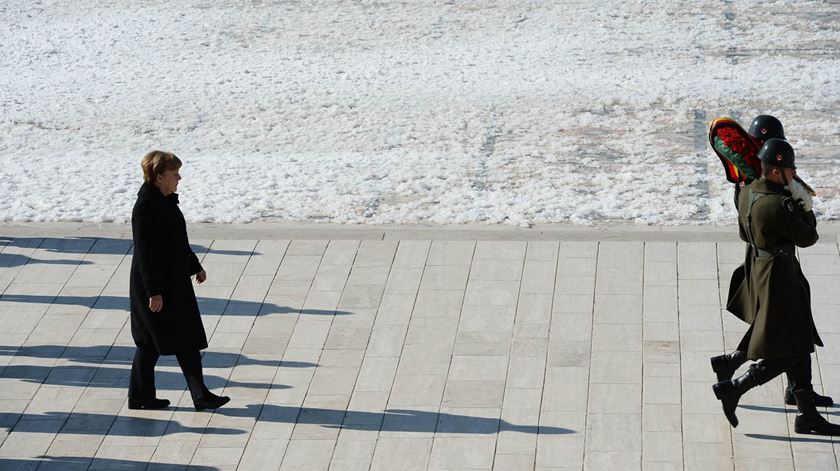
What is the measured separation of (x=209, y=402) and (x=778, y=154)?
11.8ft

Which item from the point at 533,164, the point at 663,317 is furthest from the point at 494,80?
the point at 663,317

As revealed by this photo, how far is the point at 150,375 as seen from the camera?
294 inches

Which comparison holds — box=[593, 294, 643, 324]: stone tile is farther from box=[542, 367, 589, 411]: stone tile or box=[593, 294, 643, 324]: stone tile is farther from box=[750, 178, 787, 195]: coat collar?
box=[750, 178, 787, 195]: coat collar

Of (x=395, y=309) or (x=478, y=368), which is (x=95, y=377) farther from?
(x=478, y=368)

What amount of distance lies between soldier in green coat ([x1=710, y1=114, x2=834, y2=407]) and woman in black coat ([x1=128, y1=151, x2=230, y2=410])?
2994 millimetres

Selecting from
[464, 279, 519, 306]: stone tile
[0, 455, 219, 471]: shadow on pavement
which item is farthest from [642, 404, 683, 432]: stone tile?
[0, 455, 219, 471]: shadow on pavement

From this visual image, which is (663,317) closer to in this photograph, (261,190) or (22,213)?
(261,190)

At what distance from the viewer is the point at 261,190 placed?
11617mm

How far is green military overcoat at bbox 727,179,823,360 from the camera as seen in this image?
650 cm

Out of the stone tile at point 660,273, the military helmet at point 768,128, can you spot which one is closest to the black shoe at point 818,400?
the military helmet at point 768,128

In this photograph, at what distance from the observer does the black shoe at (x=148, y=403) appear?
7.52 metres

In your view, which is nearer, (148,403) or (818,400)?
(818,400)

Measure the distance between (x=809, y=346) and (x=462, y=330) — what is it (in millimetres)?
2513

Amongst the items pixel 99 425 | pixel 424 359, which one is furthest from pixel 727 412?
pixel 99 425
